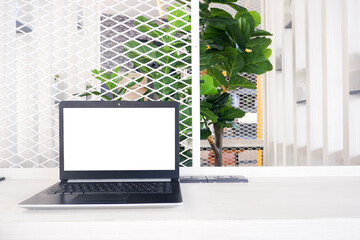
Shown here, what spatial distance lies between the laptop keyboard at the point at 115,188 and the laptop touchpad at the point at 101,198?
38 millimetres

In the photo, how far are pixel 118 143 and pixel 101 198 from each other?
225 mm

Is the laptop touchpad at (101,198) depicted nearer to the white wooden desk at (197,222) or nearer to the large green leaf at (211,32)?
the white wooden desk at (197,222)

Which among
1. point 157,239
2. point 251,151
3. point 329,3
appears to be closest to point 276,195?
point 157,239

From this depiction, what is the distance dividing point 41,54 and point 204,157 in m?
1.68

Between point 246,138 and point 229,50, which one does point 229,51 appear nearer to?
point 229,50

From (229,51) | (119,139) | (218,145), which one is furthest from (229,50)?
(119,139)

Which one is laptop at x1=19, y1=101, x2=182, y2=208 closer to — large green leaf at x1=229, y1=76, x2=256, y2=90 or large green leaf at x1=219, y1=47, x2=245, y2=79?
large green leaf at x1=219, y1=47, x2=245, y2=79

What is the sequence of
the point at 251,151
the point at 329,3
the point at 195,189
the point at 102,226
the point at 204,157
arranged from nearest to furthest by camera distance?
1. the point at 102,226
2. the point at 195,189
3. the point at 329,3
4. the point at 204,157
5. the point at 251,151

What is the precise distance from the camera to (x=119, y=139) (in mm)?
768

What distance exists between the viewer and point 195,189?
2.29ft

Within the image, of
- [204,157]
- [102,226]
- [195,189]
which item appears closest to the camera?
[102,226]

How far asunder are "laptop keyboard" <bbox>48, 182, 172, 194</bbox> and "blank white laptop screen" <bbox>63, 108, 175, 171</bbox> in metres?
0.06

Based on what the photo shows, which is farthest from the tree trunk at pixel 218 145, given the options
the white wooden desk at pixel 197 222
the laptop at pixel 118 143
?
the white wooden desk at pixel 197 222

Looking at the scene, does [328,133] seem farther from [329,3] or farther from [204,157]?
[204,157]
